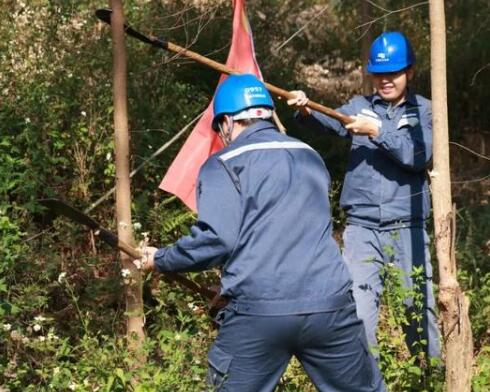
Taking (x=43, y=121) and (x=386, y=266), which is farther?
(x=43, y=121)

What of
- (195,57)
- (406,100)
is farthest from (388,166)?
(195,57)

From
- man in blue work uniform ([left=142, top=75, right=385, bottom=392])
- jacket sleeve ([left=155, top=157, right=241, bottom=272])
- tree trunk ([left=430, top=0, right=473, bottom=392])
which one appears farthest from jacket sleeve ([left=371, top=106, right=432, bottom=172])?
jacket sleeve ([left=155, top=157, right=241, bottom=272])

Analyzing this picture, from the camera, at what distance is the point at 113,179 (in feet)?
25.5

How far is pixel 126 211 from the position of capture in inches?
223

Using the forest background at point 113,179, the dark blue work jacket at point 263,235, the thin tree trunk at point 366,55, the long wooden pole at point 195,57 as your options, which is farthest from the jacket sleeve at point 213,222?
the thin tree trunk at point 366,55

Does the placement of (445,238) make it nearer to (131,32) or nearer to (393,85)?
(393,85)

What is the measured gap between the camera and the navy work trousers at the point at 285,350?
424cm

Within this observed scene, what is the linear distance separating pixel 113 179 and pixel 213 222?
3717 mm

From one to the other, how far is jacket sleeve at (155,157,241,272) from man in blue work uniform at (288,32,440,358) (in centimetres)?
157

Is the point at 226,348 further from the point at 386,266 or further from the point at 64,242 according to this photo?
the point at 64,242

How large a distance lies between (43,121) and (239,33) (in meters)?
2.04

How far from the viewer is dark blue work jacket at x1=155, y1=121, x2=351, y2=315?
422 centimetres

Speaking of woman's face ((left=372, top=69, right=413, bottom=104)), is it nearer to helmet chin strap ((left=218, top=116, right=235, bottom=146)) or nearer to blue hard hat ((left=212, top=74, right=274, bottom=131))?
blue hard hat ((left=212, top=74, right=274, bottom=131))

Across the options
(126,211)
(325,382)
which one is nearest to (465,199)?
(126,211)
